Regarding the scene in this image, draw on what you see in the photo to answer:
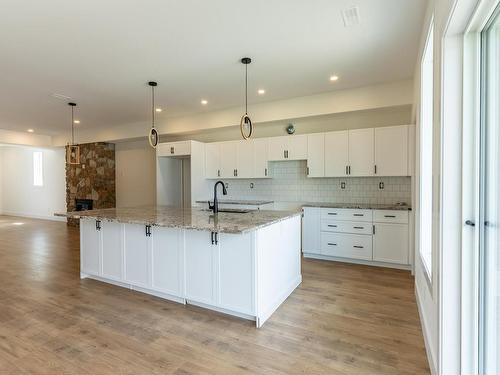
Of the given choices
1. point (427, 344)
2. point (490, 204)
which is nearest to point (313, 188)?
point (427, 344)

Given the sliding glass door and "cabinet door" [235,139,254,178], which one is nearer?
the sliding glass door

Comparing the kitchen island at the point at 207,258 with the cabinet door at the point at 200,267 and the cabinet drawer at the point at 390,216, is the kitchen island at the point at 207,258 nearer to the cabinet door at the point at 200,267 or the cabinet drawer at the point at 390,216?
the cabinet door at the point at 200,267

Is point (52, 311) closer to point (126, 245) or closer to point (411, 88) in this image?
point (126, 245)

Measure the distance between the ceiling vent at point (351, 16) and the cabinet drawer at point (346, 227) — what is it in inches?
111

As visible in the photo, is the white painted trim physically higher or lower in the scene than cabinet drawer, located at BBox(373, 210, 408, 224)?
lower

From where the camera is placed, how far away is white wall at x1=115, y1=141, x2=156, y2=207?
746 cm

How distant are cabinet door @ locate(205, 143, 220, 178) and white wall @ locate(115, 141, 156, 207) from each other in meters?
2.10

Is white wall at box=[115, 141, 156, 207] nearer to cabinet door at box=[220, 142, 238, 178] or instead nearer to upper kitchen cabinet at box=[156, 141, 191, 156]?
upper kitchen cabinet at box=[156, 141, 191, 156]

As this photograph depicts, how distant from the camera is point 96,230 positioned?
11.8 feet

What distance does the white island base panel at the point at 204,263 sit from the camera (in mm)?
2578

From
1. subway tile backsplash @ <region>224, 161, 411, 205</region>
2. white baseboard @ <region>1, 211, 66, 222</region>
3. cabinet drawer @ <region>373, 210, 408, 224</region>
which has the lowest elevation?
white baseboard @ <region>1, 211, 66, 222</region>

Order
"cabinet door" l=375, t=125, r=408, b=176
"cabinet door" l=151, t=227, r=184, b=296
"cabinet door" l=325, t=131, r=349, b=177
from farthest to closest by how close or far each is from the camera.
Result: "cabinet door" l=325, t=131, r=349, b=177
"cabinet door" l=375, t=125, r=408, b=176
"cabinet door" l=151, t=227, r=184, b=296

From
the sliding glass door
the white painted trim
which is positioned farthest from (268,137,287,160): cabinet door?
the sliding glass door

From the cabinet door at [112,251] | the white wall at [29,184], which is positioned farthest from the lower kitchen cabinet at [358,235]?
the white wall at [29,184]
